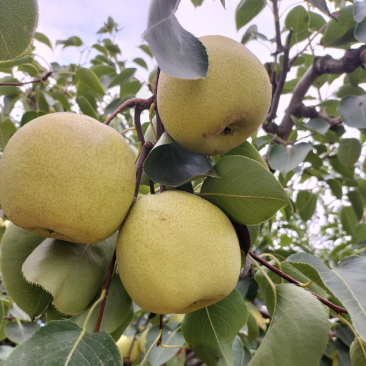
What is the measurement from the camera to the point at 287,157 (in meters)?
1.52

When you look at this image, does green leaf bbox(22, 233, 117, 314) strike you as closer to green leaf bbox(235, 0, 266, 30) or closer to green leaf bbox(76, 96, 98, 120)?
green leaf bbox(76, 96, 98, 120)

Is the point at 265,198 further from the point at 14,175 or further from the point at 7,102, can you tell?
the point at 7,102

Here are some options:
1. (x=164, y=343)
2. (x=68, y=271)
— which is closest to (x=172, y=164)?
(x=68, y=271)

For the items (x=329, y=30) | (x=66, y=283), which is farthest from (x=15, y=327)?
(x=329, y=30)

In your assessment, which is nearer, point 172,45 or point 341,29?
point 172,45

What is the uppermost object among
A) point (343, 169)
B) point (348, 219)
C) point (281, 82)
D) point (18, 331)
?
point (281, 82)

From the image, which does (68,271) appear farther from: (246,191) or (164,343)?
(164,343)

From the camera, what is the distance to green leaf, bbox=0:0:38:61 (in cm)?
66

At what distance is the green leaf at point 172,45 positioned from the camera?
535mm

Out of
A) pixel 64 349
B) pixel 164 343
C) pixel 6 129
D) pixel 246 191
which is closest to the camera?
pixel 64 349

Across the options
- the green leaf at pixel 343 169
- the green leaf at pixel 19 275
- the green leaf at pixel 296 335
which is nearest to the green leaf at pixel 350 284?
the green leaf at pixel 296 335

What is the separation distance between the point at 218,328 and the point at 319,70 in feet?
4.89

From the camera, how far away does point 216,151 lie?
741mm

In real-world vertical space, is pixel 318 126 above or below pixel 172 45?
below
